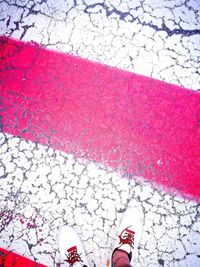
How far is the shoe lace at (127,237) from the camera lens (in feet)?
5.94

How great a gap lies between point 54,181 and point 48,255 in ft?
1.77

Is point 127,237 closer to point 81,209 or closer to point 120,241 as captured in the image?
point 120,241

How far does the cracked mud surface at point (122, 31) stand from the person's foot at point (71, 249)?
135cm

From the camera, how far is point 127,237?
1.82m

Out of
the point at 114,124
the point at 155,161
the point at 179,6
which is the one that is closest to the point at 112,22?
the point at 179,6

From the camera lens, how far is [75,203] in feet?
6.20

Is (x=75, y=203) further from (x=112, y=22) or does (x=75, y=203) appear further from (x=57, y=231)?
(x=112, y=22)

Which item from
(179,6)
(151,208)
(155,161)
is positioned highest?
(179,6)

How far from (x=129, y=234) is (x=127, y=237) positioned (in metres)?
0.03

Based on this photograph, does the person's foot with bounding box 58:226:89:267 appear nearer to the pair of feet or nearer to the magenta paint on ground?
the pair of feet

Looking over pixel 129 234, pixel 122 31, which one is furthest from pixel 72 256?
pixel 122 31

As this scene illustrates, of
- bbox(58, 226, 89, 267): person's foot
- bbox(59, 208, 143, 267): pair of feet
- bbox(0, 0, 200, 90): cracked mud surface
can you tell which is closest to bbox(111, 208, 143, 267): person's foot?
bbox(59, 208, 143, 267): pair of feet

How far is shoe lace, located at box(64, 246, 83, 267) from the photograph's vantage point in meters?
1.82

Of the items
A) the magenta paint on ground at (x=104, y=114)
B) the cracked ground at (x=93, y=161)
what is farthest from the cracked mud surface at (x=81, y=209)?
the magenta paint on ground at (x=104, y=114)
